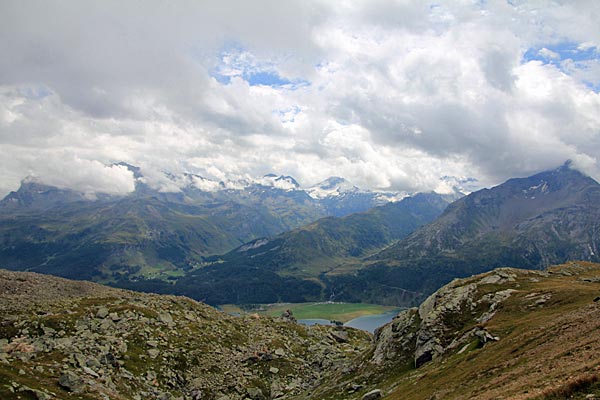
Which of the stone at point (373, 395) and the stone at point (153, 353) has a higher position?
the stone at point (153, 353)

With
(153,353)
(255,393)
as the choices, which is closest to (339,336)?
(255,393)

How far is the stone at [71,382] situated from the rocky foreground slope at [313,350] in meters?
0.15

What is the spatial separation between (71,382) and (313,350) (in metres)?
62.5

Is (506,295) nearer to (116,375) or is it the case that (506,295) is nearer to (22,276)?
(116,375)

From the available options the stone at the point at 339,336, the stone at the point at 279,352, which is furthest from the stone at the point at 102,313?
the stone at the point at 339,336

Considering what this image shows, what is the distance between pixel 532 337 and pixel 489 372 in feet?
29.8

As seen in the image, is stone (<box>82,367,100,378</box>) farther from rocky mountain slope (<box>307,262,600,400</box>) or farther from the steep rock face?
the steep rock face

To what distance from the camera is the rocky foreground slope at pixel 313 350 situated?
38.8 m

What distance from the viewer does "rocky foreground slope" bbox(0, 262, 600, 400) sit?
127 feet

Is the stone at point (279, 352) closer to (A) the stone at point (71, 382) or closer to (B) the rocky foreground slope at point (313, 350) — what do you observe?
(B) the rocky foreground slope at point (313, 350)

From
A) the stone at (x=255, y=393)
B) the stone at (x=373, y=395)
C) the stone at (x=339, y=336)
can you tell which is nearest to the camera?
the stone at (x=373, y=395)

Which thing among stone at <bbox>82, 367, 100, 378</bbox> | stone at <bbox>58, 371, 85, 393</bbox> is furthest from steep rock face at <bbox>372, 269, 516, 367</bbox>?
stone at <bbox>58, 371, 85, 393</bbox>

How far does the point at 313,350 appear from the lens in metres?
99.2

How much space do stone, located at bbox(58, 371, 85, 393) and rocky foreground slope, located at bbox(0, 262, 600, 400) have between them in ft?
0.48
